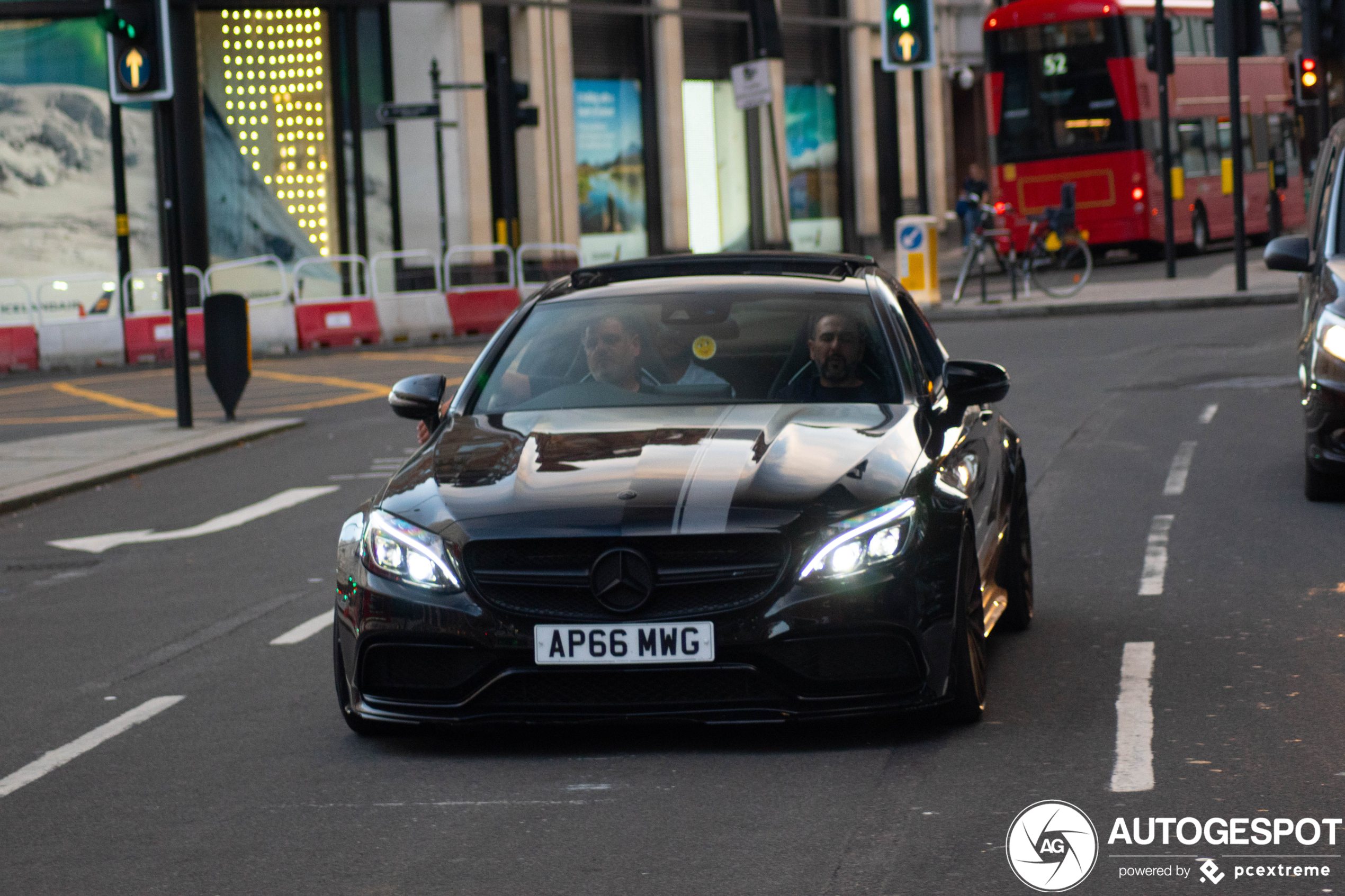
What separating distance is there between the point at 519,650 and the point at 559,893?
3.65 feet

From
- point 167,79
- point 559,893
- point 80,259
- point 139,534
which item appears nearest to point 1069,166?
point 80,259

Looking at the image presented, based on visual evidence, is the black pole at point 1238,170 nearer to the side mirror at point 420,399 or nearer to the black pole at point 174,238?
the black pole at point 174,238

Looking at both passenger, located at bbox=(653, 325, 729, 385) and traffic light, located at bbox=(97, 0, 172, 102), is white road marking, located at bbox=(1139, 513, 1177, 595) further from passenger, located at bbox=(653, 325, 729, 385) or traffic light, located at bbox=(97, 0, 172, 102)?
traffic light, located at bbox=(97, 0, 172, 102)

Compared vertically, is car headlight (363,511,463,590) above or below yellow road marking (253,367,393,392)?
below

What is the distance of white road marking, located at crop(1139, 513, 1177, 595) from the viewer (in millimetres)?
8188

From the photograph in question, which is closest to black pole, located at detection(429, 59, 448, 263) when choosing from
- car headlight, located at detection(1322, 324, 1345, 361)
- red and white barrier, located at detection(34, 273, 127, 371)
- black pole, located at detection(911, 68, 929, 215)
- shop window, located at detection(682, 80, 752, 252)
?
red and white barrier, located at detection(34, 273, 127, 371)

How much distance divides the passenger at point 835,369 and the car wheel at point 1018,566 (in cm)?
94

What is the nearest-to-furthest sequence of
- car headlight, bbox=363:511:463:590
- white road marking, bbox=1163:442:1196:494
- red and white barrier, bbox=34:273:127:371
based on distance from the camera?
car headlight, bbox=363:511:463:590, white road marking, bbox=1163:442:1196:494, red and white barrier, bbox=34:273:127:371

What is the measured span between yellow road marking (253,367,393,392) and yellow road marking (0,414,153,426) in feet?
8.12

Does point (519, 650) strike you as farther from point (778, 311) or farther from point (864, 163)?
point (864, 163)

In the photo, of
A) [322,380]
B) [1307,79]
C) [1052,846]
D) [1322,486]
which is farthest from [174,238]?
[1307,79]

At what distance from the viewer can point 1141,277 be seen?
31156 millimetres

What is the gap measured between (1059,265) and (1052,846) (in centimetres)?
2501

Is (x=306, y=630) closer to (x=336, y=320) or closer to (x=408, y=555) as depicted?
(x=408, y=555)
